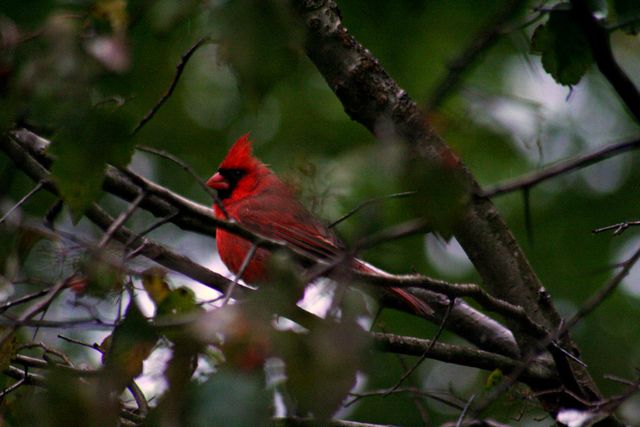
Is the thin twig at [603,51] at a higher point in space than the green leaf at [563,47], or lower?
lower

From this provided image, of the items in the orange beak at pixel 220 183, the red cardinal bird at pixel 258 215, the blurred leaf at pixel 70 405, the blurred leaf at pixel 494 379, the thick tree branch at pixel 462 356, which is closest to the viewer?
the blurred leaf at pixel 70 405

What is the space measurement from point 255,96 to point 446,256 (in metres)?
5.51

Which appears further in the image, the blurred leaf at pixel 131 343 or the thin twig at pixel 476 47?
the blurred leaf at pixel 131 343

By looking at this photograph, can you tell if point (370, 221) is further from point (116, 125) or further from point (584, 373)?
point (584, 373)

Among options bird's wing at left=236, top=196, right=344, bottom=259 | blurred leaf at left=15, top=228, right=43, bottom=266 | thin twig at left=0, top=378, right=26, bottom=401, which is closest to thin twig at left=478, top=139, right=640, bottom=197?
blurred leaf at left=15, top=228, right=43, bottom=266

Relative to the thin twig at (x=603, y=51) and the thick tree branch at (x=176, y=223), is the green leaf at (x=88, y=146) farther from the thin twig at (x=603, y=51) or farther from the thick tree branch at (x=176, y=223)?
the thin twig at (x=603, y=51)

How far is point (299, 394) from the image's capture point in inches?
58.0

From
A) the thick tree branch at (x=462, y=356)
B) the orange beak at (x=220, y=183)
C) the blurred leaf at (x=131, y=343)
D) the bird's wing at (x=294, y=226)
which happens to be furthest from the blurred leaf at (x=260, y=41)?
the orange beak at (x=220, y=183)

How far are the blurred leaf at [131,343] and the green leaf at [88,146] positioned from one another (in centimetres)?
31

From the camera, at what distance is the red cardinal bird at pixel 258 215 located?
4512 millimetres

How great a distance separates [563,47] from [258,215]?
3.13 m

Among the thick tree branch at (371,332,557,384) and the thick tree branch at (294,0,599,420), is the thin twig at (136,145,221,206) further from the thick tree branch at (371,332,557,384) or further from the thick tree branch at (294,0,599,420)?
the thick tree branch at (371,332,557,384)

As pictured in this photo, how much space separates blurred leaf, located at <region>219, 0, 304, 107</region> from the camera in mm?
1337

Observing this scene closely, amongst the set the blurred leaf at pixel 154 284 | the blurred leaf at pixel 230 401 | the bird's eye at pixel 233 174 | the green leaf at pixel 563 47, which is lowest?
the blurred leaf at pixel 230 401
